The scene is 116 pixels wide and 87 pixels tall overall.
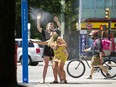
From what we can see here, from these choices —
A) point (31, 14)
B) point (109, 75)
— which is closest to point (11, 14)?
point (109, 75)

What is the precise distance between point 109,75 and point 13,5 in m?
11.1

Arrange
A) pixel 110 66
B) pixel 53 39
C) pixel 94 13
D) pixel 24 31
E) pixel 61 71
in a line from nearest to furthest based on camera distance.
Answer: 1. pixel 24 31
2. pixel 53 39
3. pixel 61 71
4. pixel 110 66
5. pixel 94 13

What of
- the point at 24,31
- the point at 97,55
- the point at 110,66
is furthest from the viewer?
the point at 110,66

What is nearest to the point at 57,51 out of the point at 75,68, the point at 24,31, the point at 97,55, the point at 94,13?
the point at 24,31

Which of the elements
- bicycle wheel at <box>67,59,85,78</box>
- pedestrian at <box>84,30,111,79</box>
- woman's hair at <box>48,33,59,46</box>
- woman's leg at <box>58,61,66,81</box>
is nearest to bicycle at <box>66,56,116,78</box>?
bicycle wheel at <box>67,59,85,78</box>

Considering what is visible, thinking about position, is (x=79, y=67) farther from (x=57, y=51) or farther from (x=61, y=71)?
(x=57, y=51)

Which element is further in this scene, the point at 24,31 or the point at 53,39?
the point at 53,39

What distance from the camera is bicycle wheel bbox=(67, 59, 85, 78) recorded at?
519 inches

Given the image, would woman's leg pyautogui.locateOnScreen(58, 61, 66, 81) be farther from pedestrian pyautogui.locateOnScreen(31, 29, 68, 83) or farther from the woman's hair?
the woman's hair

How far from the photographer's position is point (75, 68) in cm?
1329

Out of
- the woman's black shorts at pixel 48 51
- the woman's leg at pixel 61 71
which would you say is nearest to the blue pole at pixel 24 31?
the woman's black shorts at pixel 48 51

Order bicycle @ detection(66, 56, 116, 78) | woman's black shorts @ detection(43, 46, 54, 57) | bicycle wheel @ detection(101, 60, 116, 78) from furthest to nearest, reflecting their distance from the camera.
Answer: bicycle @ detection(66, 56, 116, 78), bicycle wheel @ detection(101, 60, 116, 78), woman's black shorts @ detection(43, 46, 54, 57)

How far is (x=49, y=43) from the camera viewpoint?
10500mm

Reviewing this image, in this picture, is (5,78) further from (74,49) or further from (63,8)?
(63,8)
